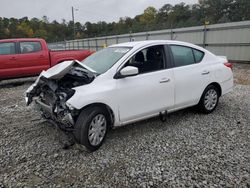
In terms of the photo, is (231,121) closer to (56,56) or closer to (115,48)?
(115,48)

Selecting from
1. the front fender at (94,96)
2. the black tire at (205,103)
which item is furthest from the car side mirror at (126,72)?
the black tire at (205,103)

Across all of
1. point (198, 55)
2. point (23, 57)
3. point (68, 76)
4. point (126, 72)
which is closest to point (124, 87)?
point (126, 72)

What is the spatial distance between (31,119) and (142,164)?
283 centimetres

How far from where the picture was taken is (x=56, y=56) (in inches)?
343

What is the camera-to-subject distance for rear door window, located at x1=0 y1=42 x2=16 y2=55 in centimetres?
806

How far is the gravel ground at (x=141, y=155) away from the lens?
2680 mm

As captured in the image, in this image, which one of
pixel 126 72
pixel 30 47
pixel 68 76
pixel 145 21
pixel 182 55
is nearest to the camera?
pixel 126 72

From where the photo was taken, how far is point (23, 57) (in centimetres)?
823

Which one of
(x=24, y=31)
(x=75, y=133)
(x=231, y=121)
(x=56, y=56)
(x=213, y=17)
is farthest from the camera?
(x=24, y=31)

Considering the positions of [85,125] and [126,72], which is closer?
[85,125]

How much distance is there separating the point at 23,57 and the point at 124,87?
243 inches

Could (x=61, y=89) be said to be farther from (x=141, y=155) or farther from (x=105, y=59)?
(x=141, y=155)

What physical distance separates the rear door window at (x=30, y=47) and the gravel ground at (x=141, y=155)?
172 inches

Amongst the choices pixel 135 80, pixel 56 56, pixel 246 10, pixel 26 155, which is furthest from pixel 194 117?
pixel 246 10
